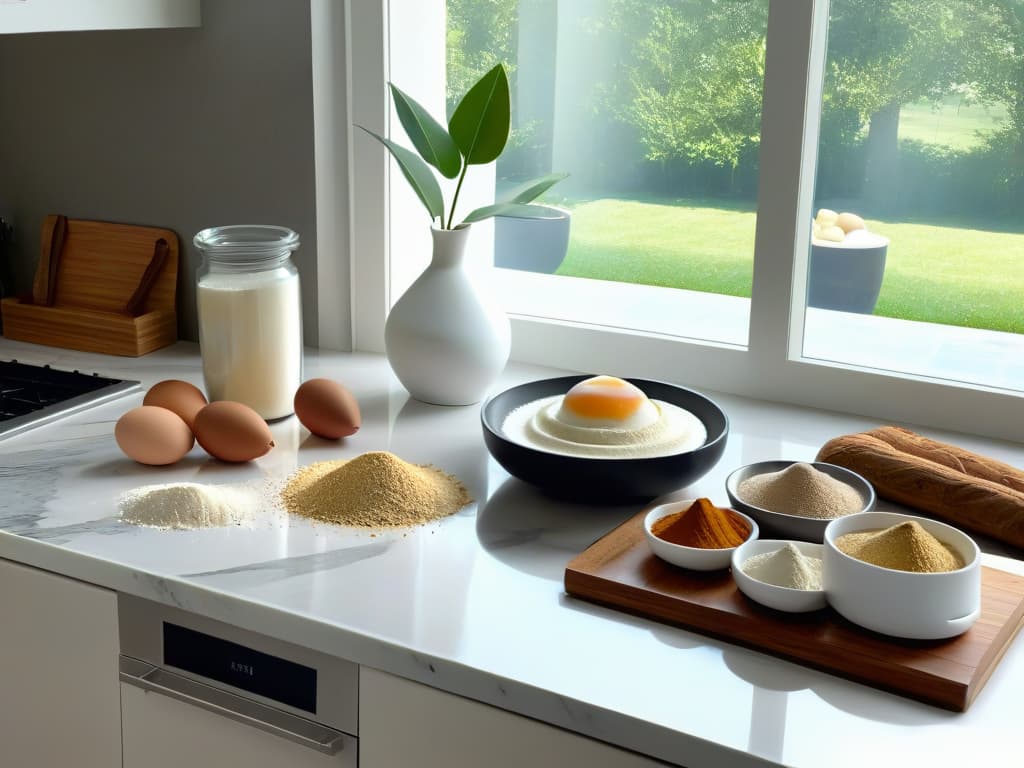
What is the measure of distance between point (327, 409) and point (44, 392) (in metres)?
0.48

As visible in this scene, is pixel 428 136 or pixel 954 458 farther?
pixel 428 136

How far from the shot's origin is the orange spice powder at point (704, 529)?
113 cm

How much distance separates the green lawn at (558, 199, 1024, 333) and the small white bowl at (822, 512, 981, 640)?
2.13 feet

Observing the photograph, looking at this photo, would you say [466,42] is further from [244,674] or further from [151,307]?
[244,674]

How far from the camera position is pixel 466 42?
1870 millimetres

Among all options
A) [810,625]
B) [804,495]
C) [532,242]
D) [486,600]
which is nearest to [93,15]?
[532,242]

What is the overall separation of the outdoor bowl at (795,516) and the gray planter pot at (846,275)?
42 centimetres

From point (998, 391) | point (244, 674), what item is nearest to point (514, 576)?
point (244, 674)

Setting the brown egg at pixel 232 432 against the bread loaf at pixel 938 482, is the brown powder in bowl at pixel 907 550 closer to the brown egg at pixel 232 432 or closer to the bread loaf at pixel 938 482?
the bread loaf at pixel 938 482

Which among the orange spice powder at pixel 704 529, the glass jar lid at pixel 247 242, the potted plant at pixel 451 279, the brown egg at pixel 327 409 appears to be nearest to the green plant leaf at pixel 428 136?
the potted plant at pixel 451 279

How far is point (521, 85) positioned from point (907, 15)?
60 cm

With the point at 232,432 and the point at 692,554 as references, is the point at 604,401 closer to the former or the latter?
the point at 692,554

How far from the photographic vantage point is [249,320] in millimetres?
1549

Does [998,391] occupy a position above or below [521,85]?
below
